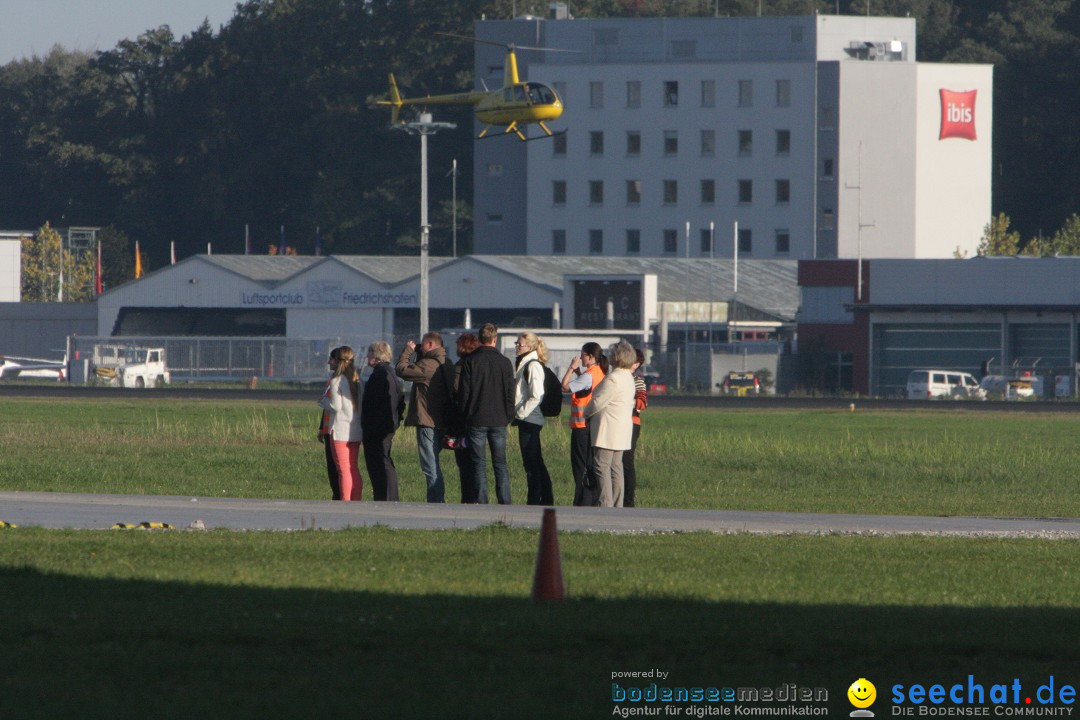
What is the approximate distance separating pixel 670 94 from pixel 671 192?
5.75 metres

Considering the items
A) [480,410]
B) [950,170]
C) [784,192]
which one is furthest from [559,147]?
[480,410]

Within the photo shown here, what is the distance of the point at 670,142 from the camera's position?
356 ft

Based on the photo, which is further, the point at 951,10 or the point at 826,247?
the point at 951,10

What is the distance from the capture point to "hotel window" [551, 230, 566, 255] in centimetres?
10994

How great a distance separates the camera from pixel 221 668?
8.72 metres

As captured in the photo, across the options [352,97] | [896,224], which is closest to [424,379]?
[896,224]

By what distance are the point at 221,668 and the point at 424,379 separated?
30.5ft

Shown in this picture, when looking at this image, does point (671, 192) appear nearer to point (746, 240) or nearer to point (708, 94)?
point (746, 240)

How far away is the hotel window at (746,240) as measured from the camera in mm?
107188

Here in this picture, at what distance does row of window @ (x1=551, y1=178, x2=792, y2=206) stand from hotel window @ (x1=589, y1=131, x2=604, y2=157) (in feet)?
5.60

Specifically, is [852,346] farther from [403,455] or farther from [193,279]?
[403,455]

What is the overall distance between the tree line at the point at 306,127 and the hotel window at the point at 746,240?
1571 cm

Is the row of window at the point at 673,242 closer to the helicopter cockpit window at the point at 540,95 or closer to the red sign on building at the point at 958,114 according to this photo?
the red sign on building at the point at 958,114

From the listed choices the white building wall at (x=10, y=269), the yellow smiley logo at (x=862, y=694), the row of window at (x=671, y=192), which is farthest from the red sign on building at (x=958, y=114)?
the yellow smiley logo at (x=862, y=694)
